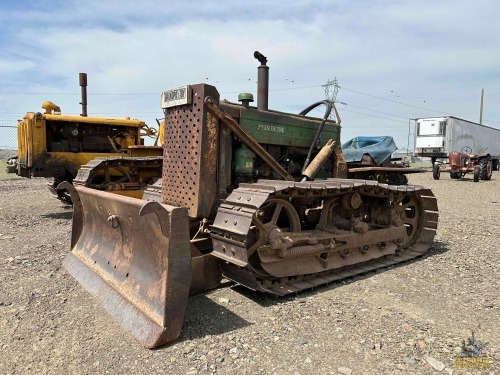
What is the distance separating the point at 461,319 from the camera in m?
3.42

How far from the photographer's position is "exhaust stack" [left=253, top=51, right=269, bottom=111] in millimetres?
5016

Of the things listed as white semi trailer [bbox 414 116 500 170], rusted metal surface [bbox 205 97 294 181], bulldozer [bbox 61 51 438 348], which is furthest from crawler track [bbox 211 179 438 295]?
white semi trailer [bbox 414 116 500 170]

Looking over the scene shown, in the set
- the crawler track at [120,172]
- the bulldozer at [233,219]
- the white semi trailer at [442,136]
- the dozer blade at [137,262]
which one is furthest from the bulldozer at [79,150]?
the white semi trailer at [442,136]

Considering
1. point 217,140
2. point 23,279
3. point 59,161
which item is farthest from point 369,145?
point 59,161

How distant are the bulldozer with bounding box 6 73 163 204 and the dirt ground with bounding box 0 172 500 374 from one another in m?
3.56

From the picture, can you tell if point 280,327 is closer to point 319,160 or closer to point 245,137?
point 245,137

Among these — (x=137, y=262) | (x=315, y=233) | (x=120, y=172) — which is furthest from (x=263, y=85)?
(x=120, y=172)

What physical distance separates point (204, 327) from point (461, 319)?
2.21m

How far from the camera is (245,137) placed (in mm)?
4594

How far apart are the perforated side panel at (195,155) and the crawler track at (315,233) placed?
1.29 feet

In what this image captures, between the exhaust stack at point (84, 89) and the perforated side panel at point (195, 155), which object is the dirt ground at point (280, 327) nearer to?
the perforated side panel at point (195, 155)

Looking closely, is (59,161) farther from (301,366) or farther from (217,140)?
(301,366)

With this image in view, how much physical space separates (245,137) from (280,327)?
2207mm

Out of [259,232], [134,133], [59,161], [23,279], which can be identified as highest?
[134,133]
